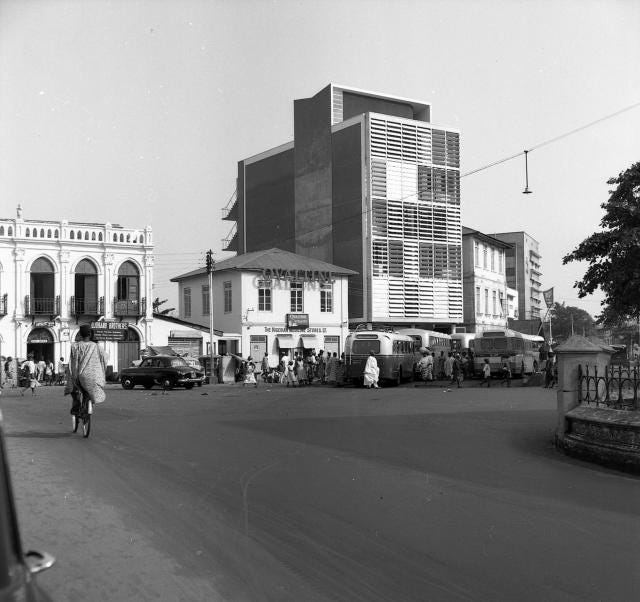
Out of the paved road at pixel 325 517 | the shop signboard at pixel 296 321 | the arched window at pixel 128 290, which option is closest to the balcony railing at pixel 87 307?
the arched window at pixel 128 290

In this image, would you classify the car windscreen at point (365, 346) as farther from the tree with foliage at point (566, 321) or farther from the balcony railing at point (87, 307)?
the tree with foliage at point (566, 321)

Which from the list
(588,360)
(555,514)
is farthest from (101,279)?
(555,514)

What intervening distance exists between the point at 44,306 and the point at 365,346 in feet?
69.2

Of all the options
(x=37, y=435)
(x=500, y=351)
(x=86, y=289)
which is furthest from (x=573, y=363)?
(x=86, y=289)

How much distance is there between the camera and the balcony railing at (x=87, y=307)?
4478cm

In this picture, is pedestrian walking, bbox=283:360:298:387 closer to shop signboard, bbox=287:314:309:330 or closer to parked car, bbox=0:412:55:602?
shop signboard, bbox=287:314:309:330

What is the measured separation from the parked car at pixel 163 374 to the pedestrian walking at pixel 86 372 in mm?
20632

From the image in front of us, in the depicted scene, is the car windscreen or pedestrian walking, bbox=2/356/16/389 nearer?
the car windscreen

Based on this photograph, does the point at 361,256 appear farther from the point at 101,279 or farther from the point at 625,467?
the point at 625,467

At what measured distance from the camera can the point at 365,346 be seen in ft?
112

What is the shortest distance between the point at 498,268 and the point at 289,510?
216ft

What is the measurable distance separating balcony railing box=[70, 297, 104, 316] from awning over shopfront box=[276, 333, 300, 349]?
39.7 feet

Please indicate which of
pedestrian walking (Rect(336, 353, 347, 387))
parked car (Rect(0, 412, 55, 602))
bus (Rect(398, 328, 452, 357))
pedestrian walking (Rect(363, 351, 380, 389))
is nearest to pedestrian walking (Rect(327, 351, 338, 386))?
pedestrian walking (Rect(336, 353, 347, 387))

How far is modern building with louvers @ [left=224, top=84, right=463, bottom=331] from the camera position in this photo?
52375mm
